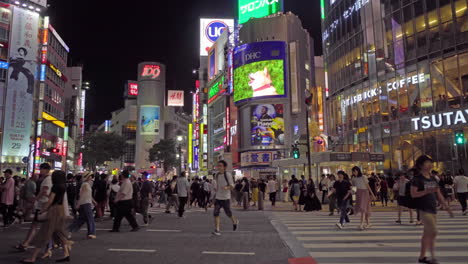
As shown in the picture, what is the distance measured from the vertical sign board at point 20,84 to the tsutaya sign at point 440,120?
43.0 meters

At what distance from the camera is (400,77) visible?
1257 inches

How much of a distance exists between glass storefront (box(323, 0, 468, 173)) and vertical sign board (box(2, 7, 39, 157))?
120ft

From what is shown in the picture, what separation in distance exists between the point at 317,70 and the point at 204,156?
2975 cm

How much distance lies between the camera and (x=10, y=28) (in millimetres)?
47656

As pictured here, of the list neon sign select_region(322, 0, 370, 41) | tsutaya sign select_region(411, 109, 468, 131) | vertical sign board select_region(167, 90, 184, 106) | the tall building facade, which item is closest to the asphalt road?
tsutaya sign select_region(411, 109, 468, 131)

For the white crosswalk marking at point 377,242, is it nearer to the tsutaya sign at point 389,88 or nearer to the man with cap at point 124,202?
the man with cap at point 124,202

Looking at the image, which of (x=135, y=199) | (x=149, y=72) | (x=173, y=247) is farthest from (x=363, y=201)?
(x=149, y=72)

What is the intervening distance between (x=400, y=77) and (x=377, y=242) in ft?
86.5

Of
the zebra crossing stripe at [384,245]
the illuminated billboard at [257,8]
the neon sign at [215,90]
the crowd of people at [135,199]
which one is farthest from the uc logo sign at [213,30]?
A: the zebra crossing stripe at [384,245]

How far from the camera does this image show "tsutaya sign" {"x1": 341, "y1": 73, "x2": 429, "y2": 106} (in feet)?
99.1

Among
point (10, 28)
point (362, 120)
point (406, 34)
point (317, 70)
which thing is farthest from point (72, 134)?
point (406, 34)

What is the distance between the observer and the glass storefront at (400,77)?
2761 centimetres

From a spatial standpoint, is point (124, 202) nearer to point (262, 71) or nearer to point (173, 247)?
point (173, 247)

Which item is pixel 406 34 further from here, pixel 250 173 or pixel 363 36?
pixel 250 173
